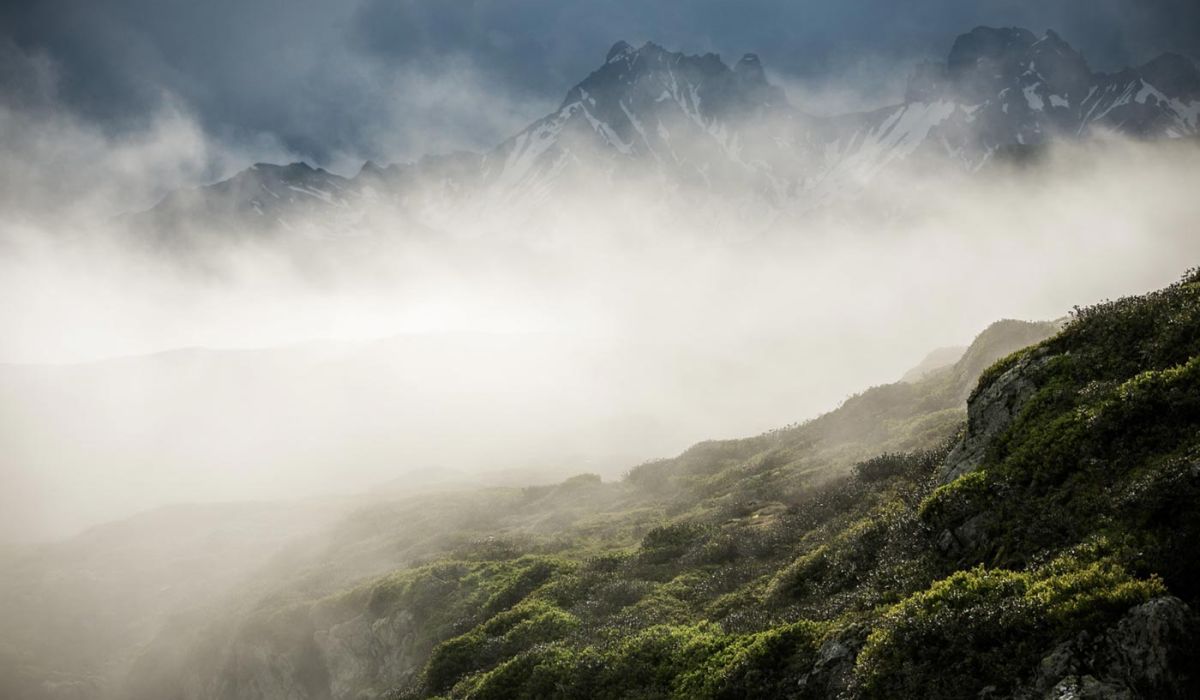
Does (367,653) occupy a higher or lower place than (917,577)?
lower

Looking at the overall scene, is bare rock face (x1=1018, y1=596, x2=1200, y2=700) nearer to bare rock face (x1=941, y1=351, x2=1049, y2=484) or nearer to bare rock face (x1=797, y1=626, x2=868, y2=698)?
bare rock face (x1=797, y1=626, x2=868, y2=698)

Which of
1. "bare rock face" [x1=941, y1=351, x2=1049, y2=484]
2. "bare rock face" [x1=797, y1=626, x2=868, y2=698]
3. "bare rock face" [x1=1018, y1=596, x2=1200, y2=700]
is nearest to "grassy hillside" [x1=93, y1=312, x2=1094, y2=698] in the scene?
"bare rock face" [x1=797, y1=626, x2=868, y2=698]

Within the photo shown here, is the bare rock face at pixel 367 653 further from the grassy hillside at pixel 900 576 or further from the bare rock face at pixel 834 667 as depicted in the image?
the bare rock face at pixel 834 667

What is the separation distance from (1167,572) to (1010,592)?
1848 millimetres

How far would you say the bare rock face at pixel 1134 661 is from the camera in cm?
705

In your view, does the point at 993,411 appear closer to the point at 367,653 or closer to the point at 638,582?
the point at 638,582

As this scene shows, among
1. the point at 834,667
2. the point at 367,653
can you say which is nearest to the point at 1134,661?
the point at 834,667

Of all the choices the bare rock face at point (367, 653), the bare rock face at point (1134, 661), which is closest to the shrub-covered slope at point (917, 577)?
the bare rock face at point (1134, 661)

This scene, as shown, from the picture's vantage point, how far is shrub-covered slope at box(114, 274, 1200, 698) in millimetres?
8211

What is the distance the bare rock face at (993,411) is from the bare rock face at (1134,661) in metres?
6.64

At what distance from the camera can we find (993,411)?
15.2 m

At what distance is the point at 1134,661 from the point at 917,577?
4694 mm

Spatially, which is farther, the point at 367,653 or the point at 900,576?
the point at 367,653

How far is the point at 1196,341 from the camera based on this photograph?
1152 centimetres
